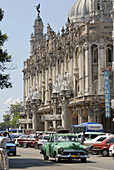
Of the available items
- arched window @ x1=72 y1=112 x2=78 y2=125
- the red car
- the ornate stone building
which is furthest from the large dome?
the red car

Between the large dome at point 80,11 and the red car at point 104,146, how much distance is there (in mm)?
61629

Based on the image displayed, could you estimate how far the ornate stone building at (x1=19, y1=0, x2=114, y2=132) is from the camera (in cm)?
6431

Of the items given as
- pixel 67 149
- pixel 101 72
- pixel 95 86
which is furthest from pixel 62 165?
pixel 95 86

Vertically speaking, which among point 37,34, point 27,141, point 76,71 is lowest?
point 27,141

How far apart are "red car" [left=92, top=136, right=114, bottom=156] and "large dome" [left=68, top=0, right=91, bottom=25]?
6163cm

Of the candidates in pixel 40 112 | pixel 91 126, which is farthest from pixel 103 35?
pixel 40 112

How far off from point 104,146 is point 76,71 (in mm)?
40638

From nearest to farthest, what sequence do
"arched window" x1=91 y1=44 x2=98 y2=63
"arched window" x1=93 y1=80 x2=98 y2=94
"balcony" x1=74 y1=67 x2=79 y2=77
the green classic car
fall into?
the green classic car, "arched window" x1=93 y1=80 x2=98 y2=94, "arched window" x1=91 y1=44 x2=98 y2=63, "balcony" x1=74 y1=67 x2=79 y2=77

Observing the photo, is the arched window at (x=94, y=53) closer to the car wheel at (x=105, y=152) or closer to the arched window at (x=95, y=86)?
the arched window at (x=95, y=86)

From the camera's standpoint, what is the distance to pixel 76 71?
69938 millimetres

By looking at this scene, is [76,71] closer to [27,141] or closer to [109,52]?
[109,52]

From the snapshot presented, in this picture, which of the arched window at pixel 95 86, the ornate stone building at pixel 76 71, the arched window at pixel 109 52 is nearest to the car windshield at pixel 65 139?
the ornate stone building at pixel 76 71

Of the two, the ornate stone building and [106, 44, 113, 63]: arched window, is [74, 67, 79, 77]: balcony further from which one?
[106, 44, 113, 63]: arched window

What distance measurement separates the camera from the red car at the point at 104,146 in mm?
29645
